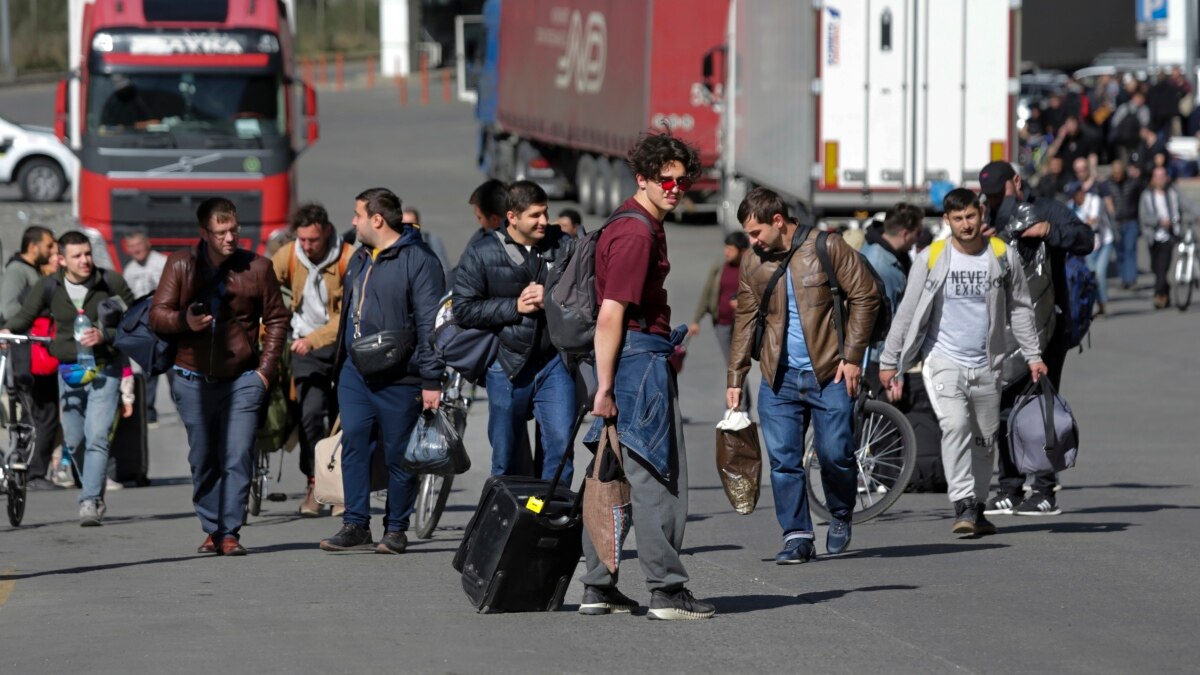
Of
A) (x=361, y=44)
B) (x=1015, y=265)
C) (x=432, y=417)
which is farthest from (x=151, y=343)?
(x=361, y=44)

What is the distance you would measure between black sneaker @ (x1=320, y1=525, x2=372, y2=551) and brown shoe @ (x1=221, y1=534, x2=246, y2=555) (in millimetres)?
415

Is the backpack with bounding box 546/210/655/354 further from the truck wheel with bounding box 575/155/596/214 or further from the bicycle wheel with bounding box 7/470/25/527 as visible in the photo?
the truck wheel with bounding box 575/155/596/214

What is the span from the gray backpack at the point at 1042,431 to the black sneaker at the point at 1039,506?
1.35 ft

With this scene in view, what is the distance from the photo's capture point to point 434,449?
9.50 meters

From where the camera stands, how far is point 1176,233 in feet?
75.5

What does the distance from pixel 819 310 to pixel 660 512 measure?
2.02 meters

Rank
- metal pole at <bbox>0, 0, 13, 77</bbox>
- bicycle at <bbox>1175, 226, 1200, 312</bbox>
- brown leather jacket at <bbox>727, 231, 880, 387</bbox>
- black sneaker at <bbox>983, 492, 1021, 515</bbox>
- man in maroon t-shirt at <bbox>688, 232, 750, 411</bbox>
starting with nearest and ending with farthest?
brown leather jacket at <bbox>727, 231, 880, 387</bbox>
black sneaker at <bbox>983, 492, 1021, 515</bbox>
man in maroon t-shirt at <bbox>688, 232, 750, 411</bbox>
bicycle at <bbox>1175, 226, 1200, 312</bbox>
metal pole at <bbox>0, 0, 13, 77</bbox>

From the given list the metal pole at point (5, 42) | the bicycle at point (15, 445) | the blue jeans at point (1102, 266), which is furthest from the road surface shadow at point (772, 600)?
the metal pole at point (5, 42)

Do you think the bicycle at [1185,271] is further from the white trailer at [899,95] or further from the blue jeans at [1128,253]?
the white trailer at [899,95]

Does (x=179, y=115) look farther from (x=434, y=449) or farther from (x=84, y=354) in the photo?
(x=434, y=449)

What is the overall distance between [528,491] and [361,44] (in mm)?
69497

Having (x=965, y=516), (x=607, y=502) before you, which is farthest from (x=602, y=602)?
(x=965, y=516)

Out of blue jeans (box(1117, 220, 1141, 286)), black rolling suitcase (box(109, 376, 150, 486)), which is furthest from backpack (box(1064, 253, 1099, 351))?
blue jeans (box(1117, 220, 1141, 286))

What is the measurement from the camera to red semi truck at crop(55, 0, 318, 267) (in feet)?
77.9
